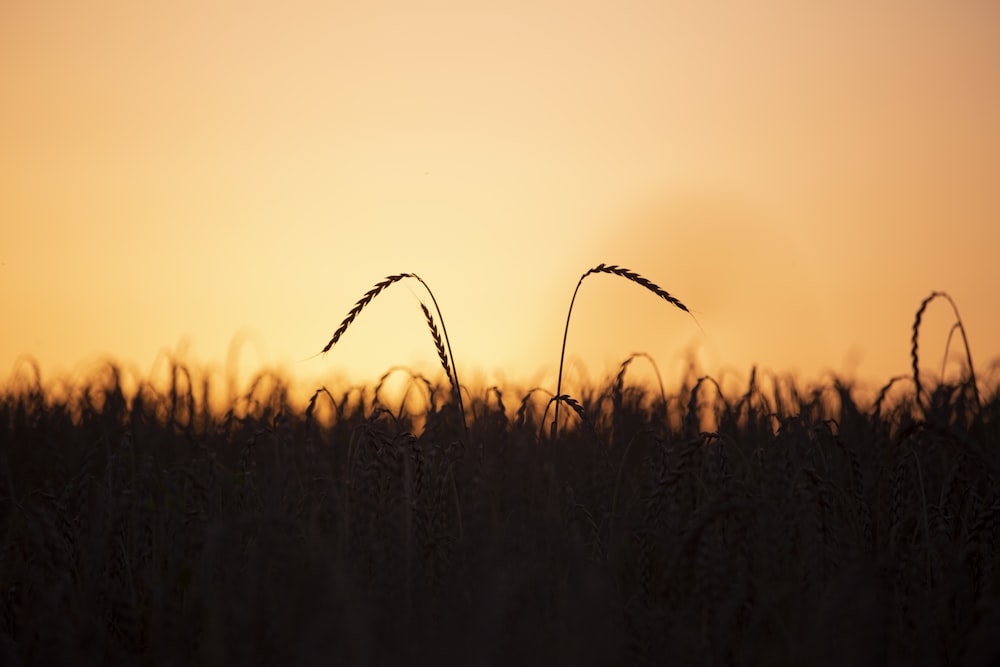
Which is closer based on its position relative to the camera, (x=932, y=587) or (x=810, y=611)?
(x=810, y=611)

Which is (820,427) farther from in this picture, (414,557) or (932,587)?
(414,557)

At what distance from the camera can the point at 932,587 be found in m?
2.51

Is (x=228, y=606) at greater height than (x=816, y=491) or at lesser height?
lesser

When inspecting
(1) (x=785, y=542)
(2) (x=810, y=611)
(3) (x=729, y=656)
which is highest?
(1) (x=785, y=542)

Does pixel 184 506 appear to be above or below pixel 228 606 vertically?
above

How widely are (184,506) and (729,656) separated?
2004 mm

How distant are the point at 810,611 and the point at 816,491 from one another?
51 cm

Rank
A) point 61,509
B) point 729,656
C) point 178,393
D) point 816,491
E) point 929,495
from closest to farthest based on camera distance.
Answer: point 729,656
point 816,491
point 61,509
point 929,495
point 178,393

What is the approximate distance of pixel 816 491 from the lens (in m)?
2.44

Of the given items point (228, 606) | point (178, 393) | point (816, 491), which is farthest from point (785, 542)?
point (178, 393)

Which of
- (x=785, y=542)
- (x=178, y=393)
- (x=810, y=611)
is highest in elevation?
(x=178, y=393)

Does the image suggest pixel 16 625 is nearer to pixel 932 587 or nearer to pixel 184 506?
pixel 184 506

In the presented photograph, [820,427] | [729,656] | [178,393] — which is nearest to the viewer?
[729,656]

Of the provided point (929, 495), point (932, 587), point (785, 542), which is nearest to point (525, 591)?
point (785, 542)
